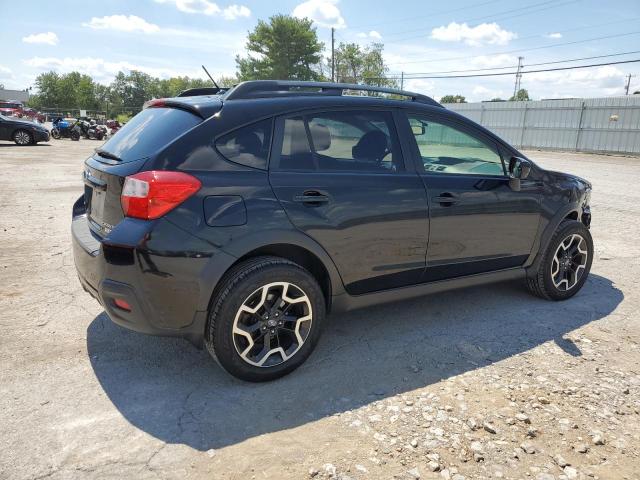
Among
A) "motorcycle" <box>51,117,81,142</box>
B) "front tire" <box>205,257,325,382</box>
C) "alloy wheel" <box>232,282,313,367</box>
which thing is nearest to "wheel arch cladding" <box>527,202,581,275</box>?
"front tire" <box>205,257,325,382</box>

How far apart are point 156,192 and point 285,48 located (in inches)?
2497

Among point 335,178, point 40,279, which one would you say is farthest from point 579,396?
point 40,279

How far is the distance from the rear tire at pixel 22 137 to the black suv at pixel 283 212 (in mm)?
20965

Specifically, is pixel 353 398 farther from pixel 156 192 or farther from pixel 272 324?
pixel 156 192

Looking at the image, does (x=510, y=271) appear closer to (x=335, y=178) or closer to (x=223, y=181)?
(x=335, y=178)

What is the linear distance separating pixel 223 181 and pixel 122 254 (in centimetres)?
69

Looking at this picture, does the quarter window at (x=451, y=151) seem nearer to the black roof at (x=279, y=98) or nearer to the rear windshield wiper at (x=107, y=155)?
the black roof at (x=279, y=98)

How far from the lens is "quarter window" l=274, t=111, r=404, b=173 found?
10.2ft

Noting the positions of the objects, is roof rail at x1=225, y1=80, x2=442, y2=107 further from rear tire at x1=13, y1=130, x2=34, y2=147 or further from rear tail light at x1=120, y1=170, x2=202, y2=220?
rear tire at x1=13, y1=130, x2=34, y2=147

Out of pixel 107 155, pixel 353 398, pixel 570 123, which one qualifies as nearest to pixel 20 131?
pixel 107 155

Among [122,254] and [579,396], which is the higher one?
[122,254]

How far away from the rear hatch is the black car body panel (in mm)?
14

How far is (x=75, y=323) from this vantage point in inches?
151

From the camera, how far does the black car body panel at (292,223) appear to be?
2.71 m
